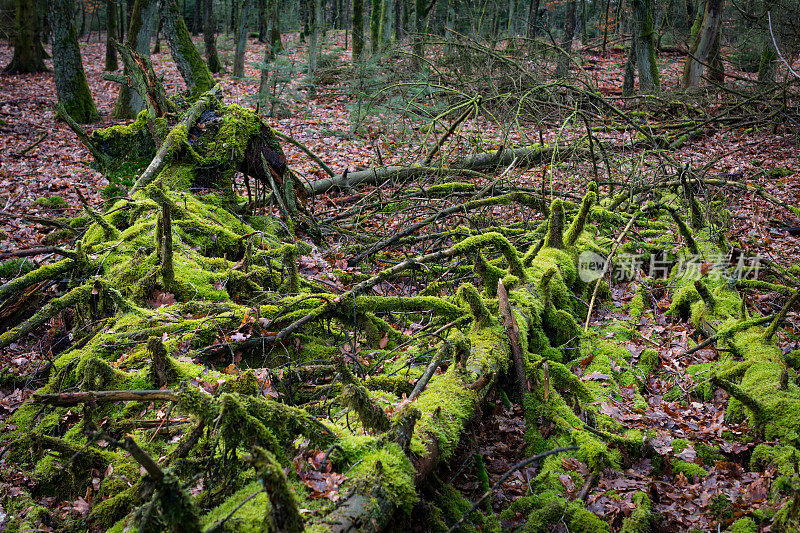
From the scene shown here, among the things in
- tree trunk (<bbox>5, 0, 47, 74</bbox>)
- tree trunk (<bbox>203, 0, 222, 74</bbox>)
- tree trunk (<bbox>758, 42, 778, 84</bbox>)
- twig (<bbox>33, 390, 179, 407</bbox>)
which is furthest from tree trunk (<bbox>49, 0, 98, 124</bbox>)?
tree trunk (<bbox>758, 42, 778, 84</bbox>)

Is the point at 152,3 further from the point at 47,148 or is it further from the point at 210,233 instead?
the point at 210,233

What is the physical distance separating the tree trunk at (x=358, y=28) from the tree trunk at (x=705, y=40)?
11.5 metres

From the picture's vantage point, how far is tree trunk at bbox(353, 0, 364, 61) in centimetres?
1984

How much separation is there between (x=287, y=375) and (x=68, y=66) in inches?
577

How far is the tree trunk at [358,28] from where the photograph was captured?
781 inches

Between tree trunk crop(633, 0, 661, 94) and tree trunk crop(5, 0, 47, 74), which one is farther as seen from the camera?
tree trunk crop(5, 0, 47, 74)

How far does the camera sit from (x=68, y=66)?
13.6 m

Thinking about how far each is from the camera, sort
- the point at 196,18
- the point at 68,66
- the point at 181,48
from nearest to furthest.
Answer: the point at 181,48, the point at 68,66, the point at 196,18

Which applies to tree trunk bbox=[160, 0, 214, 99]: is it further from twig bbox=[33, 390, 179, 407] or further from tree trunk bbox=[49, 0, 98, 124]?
twig bbox=[33, 390, 179, 407]

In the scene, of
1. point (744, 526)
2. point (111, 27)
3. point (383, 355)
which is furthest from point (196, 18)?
point (744, 526)

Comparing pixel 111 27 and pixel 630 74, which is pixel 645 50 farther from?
pixel 111 27

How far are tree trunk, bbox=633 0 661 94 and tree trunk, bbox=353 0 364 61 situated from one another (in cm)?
997

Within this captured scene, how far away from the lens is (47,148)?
12.1 m

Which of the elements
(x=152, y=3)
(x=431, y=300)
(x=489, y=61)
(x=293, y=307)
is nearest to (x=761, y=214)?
(x=489, y=61)
